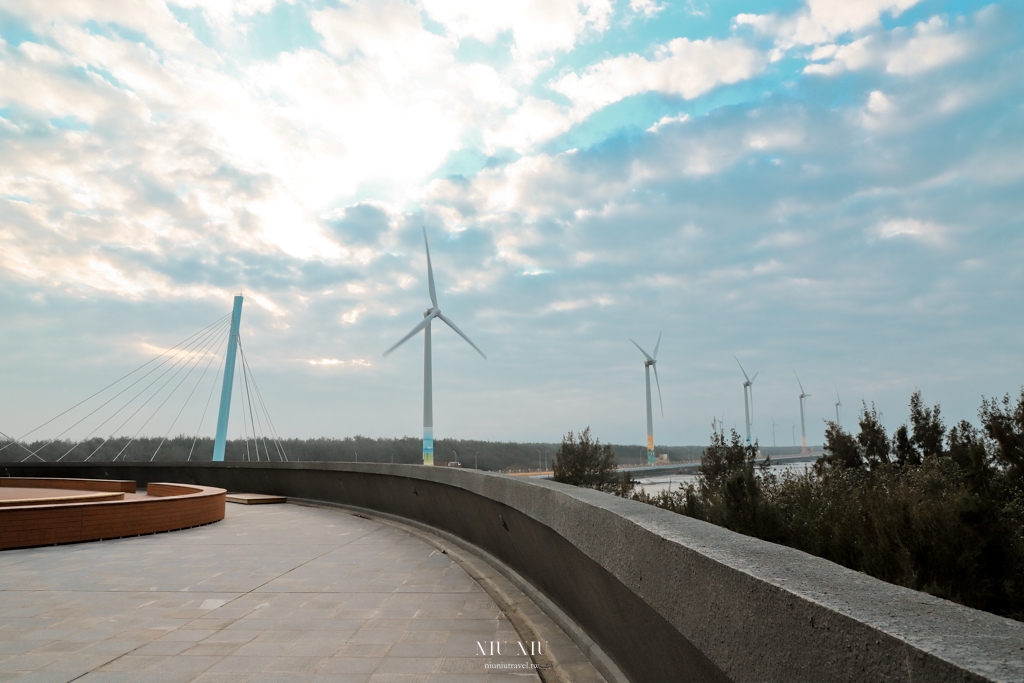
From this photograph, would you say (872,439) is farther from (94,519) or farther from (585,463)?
(94,519)

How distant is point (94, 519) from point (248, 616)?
325 inches

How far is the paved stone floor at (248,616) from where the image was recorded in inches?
191

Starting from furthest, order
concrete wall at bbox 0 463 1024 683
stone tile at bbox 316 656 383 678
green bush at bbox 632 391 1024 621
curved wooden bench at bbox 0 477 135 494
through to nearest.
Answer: curved wooden bench at bbox 0 477 135 494 → green bush at bbox 632 391 1024 621 → stone tile at bbox 316 656 383 678 → concrete wall at bbox 0 463 1024 683

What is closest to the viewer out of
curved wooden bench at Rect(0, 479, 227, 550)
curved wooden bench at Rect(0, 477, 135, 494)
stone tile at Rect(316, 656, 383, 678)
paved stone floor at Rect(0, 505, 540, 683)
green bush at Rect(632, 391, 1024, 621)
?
stone tile at Rect(316, 656, 383, 678)

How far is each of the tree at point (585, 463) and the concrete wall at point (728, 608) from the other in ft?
96.3

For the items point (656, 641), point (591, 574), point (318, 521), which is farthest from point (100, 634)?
point (318, 521)

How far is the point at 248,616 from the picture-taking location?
6.44m

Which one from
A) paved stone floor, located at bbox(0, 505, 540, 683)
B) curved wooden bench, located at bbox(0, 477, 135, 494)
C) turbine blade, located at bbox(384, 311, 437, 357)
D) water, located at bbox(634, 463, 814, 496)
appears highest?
turbine blade, located at bbox(384, 311, 437, 357)

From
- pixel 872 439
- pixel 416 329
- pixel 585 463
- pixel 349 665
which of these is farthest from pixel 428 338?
pixel 349 665

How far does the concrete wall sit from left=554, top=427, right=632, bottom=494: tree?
29360 mm

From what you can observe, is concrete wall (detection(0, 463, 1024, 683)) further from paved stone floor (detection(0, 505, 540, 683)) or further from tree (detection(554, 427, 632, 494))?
tree (detection(554, 427, 632, 494))

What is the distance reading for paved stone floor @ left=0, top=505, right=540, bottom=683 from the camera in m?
4.86

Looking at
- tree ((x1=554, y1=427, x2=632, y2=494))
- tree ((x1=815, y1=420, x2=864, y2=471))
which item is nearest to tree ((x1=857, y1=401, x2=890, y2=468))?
tree ((x1=815, y1=420, x2=864, y2=471))

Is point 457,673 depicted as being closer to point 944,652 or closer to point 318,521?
point 944,652
